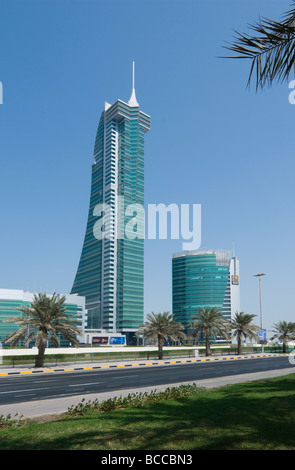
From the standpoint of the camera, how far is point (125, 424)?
31.3 ft

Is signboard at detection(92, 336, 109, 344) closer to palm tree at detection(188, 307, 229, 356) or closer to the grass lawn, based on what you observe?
palm tree at detection(188, 307, 229, 356)

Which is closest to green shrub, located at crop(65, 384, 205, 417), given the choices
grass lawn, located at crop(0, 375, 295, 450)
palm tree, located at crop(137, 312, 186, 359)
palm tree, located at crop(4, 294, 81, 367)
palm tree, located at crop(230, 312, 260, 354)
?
grass lawn, located at crop(0, 375, 295, 450)

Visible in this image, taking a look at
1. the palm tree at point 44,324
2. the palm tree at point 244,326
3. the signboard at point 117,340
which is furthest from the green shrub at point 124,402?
the signboard at point 117,340

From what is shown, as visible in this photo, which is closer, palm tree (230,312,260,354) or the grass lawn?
the grass lawn

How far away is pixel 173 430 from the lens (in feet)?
28.6

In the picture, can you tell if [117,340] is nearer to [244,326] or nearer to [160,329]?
[244,326]

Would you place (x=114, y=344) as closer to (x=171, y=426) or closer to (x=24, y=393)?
(x=24, y=393)

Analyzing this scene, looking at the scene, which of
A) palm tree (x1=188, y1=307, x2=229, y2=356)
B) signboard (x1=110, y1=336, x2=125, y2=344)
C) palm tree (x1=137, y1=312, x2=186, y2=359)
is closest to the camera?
palm tree (x1=137, y1=312, x2=186, y2=359)

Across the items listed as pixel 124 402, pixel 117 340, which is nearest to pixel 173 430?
pixel 124 402

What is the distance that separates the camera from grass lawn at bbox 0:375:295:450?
7.53m

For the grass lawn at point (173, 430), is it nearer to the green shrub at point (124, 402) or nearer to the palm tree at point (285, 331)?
the green shrub at point (124, 402)

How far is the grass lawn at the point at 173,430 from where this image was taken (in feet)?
24.7
